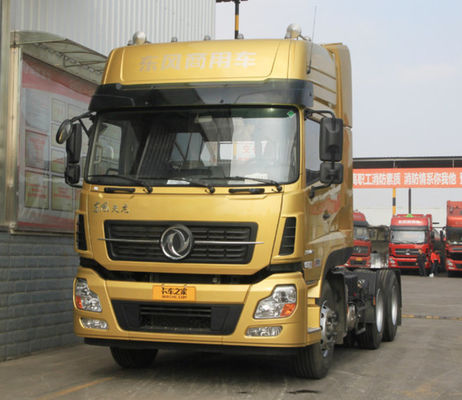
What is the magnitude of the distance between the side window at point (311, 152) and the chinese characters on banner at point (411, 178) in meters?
36.8

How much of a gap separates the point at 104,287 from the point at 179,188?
119 centimetres

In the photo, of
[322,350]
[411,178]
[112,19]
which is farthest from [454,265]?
[322,350]

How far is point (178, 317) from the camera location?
299 inches

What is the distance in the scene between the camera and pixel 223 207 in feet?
24.3

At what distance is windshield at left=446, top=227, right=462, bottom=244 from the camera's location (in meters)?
38.0

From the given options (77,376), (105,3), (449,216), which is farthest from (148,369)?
(449,216)

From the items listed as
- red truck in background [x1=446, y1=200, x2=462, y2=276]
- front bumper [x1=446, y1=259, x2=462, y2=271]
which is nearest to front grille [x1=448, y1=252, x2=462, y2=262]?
red truck in background [x1=446, y1=200, x2=462, y2=276]

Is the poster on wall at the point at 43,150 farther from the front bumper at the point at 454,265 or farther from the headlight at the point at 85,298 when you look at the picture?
the front bumper at the point at 454,265

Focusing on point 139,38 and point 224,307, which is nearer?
point 224,307

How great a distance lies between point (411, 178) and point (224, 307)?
130 feet

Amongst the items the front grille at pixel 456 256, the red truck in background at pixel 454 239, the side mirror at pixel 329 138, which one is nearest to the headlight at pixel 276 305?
the side mirror at pixel 329 138

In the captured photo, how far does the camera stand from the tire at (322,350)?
320 inches

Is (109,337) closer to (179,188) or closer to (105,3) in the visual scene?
(179,188)

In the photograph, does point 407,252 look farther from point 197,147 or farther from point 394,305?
point 197,147
